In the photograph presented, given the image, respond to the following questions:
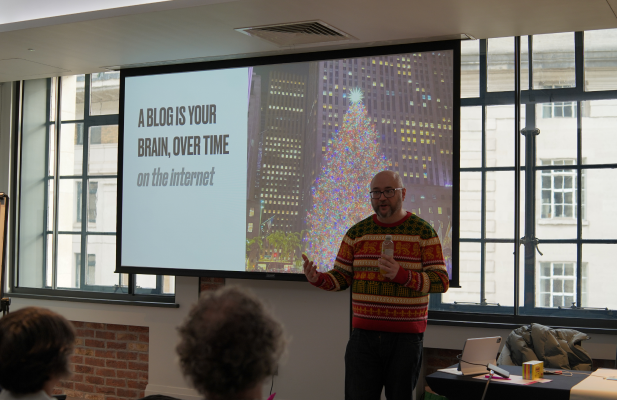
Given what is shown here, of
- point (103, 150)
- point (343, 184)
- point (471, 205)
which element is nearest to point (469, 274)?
point (471, 205)

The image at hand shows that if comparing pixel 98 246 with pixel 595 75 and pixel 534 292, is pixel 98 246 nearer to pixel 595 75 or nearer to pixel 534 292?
pixel 534 292

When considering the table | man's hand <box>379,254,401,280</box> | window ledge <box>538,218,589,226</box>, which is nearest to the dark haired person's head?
man's hand <box>379,254,401,280</box>

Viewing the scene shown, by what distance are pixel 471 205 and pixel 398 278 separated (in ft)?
5.02

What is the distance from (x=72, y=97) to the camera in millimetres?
5738

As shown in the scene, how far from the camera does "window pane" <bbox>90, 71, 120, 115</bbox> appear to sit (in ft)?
18.1

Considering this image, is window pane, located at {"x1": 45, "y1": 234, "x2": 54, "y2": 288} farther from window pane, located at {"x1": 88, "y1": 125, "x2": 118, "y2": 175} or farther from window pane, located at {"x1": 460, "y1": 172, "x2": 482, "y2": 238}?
window pane, located at {"x1": 460, "y1": 172, "x2": 482, "y2": 238}

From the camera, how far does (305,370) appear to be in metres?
4.58

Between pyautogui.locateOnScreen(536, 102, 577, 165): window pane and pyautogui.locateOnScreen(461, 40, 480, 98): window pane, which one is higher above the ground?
pyautogui.locateOnScreen(461, 40, 480, 98): window pane

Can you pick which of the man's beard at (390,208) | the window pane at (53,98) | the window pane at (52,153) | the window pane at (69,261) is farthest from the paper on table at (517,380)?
the window pane at (53,98)

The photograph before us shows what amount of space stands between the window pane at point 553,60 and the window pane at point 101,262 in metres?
3.71

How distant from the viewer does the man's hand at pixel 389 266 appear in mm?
2922

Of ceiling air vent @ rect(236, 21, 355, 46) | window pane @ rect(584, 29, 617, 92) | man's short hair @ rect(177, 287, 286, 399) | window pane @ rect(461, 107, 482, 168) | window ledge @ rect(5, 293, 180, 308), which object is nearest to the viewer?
man's short hair @ rect(177, 287, 286, 399)

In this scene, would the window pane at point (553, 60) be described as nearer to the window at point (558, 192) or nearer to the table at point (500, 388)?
the window at point (558, 192)

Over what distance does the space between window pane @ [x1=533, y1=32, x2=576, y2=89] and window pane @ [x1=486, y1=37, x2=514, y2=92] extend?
155 millimetres
